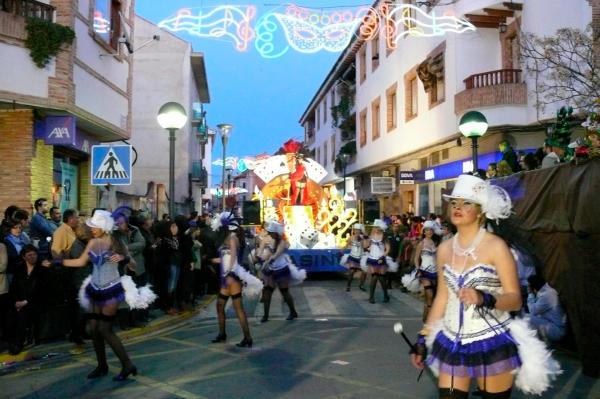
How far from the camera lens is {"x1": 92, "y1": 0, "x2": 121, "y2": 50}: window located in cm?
1608

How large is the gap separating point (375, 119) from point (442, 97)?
9.93 meters

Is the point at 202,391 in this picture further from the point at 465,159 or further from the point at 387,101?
the point at 387,101

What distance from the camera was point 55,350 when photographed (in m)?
8.30

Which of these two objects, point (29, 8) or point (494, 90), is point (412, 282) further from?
point (29, 8)

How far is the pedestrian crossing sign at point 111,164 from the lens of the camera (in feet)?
35.2

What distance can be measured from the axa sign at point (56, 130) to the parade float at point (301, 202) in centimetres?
776

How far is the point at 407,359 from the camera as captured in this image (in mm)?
7531

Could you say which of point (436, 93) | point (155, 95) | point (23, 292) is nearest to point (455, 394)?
point (23, 292)

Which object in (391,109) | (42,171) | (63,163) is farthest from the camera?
(391,109)

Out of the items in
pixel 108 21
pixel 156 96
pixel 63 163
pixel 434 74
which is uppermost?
pixel 156 96

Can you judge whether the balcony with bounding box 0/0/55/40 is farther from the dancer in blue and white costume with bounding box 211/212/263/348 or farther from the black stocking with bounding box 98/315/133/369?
the black stocking with bounding box 98/315/133/369

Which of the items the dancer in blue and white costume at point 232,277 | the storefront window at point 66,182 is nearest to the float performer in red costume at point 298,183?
the storefront window at point 66,182

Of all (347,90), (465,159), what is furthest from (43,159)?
(347,90)

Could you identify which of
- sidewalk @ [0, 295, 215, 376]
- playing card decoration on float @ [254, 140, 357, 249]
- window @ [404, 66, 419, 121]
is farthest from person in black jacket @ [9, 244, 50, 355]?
window @ [404, 66, 419, 121]
